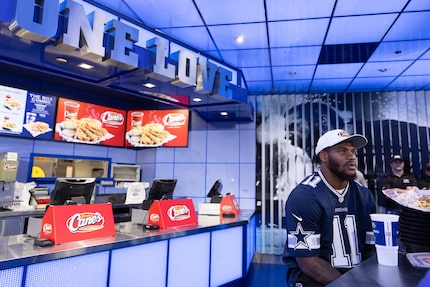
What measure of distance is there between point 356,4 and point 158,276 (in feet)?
11.3

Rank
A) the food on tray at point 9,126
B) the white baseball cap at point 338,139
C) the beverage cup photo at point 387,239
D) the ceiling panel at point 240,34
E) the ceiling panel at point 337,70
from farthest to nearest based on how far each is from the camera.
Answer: the ceiling panel at point 337,70, the food on tray at point 9,126, the ceiling panel at point 240,34, the white baseball cap at point 338,139, the beverage cup photo at point 387,239

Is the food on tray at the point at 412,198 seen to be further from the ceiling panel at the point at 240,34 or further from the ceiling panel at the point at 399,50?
the ceiling panel at the point at 399,50

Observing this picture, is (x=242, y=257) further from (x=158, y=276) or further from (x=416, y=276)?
(x=416, y=276)

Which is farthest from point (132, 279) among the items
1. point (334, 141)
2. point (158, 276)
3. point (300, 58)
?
point (300, 58)

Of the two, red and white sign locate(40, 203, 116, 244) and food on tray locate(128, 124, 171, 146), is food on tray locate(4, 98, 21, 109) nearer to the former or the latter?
food on tray locate(128, 124, 171, 146)

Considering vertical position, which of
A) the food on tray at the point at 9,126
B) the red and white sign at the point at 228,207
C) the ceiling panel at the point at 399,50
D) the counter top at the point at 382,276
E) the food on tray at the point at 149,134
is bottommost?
the red and white sign at the point at 228,207

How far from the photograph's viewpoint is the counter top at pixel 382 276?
2.90 feet

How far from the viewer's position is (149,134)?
636 centimetres

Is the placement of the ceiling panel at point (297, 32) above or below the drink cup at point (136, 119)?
above

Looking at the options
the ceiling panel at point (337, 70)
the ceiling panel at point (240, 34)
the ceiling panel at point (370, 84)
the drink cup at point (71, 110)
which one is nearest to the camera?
the ceiling panel at point (240, 34)

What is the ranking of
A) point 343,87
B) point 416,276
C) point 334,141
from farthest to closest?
point 343,87
point 334,141
point 416,276

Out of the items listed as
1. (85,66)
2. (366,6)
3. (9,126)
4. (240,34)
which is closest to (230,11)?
(240,34)

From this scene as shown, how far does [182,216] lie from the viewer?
3.21 metres

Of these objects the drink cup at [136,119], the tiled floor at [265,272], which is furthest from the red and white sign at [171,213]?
the drink cup at [136,119]
